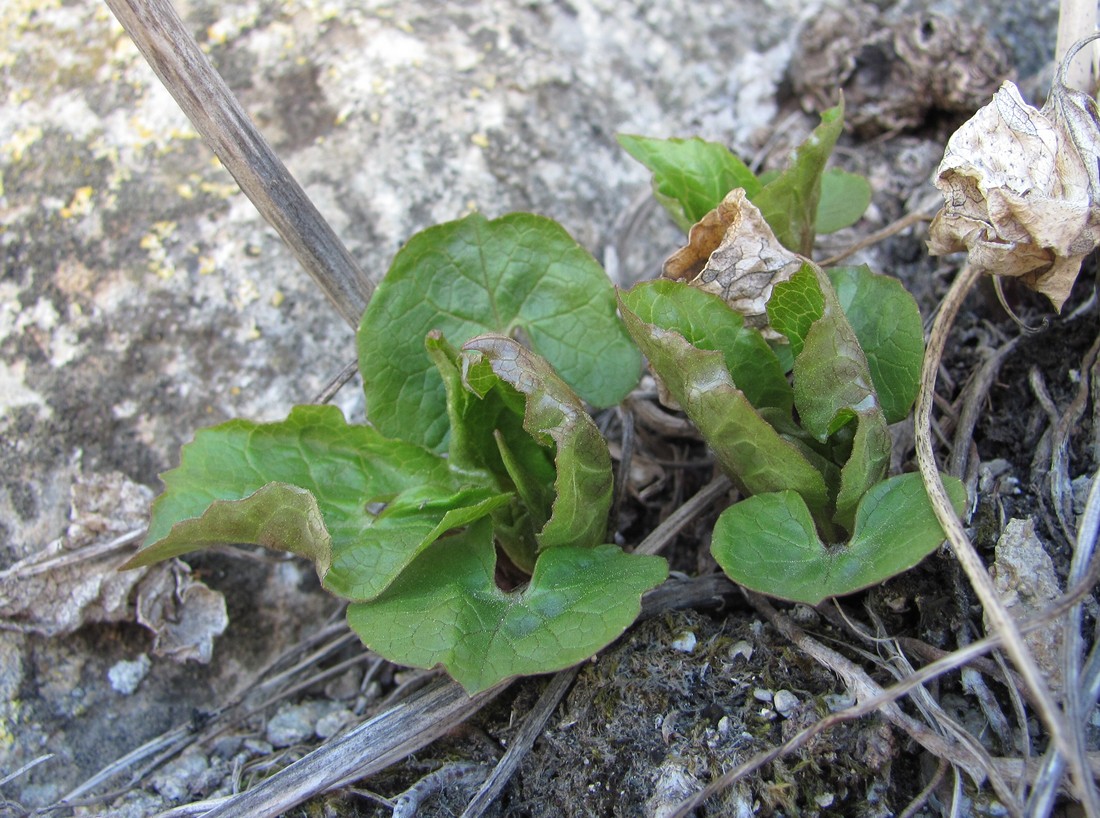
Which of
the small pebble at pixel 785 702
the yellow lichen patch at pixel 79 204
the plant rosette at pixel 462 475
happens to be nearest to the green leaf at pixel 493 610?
the plant rosette at pixel 462 475

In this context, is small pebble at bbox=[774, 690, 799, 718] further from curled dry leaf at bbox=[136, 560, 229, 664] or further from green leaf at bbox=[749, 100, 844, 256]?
curled dry leaf at bbox=[136, 560, 229, 664]

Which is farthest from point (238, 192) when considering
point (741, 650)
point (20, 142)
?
point (741, 650)

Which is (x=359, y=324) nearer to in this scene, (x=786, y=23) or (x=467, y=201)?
(x=467, y=201)

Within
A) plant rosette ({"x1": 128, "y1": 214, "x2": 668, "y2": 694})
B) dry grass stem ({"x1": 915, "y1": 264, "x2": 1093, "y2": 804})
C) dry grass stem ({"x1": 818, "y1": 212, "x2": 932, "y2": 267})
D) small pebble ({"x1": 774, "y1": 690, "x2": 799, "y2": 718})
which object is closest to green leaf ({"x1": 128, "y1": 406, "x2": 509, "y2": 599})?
plant rosette ({"x1": 128, "y1": 214, "x2": 668, "y2": 694})

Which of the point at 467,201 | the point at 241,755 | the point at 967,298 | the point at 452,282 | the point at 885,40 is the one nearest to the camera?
the point at 241,755

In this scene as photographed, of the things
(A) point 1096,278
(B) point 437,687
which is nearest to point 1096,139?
(A) point 1096,278

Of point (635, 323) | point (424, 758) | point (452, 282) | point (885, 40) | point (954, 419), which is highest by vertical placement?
point (452, 282)
